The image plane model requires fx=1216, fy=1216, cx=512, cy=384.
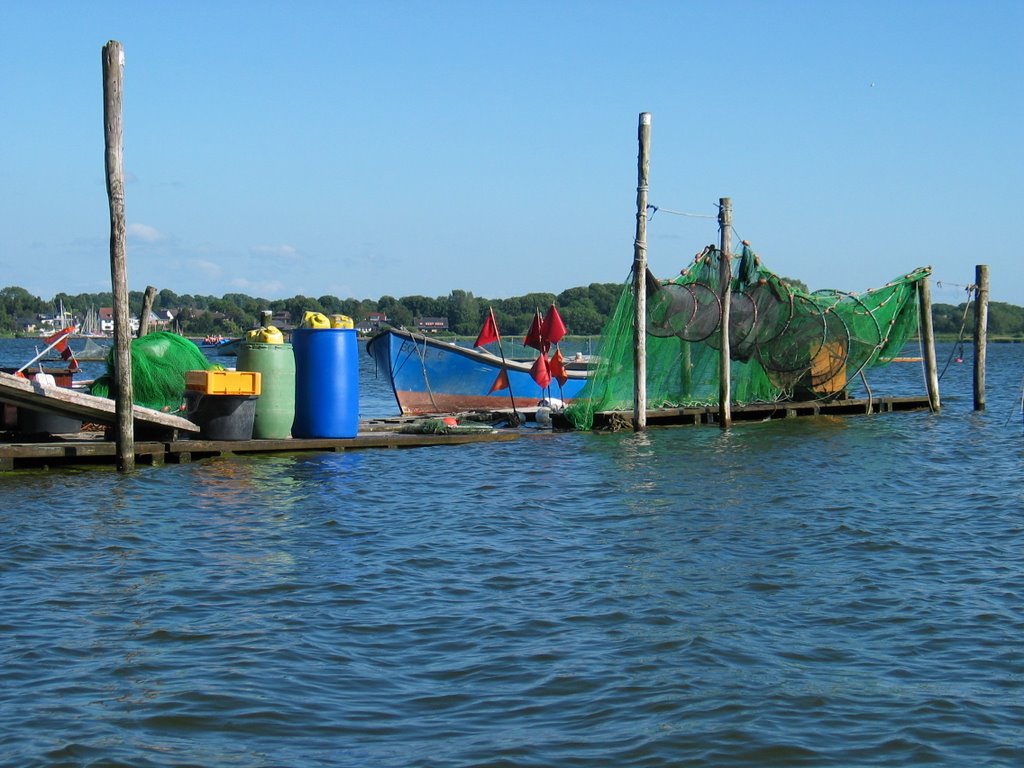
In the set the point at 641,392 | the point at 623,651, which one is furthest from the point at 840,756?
the point at 641,392

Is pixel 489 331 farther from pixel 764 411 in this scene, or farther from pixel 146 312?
pixel 146 312

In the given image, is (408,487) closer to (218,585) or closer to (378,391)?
(218,585)

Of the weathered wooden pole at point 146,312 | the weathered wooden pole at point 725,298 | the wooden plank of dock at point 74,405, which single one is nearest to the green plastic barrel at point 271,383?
the wooden plank of dock at point 74,405

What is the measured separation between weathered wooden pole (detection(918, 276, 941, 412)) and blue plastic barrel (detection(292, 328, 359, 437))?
14.3m

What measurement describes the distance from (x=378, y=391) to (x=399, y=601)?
3650 centimetres

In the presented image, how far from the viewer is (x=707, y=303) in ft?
77.3

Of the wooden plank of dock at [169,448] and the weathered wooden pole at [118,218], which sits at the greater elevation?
the weathered wooden pole at [118,218]

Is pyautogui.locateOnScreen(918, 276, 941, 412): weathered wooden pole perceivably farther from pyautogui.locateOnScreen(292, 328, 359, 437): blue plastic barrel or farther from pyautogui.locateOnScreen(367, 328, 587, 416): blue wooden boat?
pyautogui.locateOnScreen(292, 328, 359, 437): blue plastic barrel

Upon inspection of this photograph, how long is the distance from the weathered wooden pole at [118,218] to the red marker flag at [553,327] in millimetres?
9312

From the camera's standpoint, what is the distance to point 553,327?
77.8 feet

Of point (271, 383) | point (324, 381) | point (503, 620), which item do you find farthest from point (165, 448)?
point (503, 620)

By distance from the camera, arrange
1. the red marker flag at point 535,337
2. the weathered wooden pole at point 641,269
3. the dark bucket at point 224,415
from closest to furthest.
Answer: the dark bucket at point 224,415, the weathered wooden pole at point 641,269, the red marker flag at point 535,337

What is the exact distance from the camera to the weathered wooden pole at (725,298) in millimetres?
23297

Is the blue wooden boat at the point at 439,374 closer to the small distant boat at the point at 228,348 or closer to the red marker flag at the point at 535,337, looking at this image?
the red marker flag at the point at 535,337
